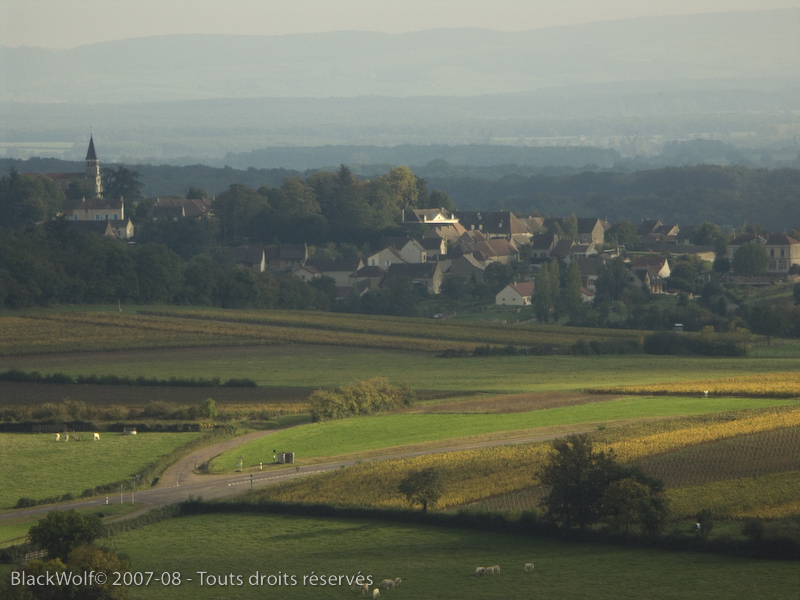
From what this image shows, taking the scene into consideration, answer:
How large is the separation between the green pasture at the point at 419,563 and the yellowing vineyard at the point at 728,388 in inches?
964

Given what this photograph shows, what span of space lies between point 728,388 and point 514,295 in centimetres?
3964

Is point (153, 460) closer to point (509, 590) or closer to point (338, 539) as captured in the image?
point (338, 539)

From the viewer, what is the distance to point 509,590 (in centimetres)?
2483

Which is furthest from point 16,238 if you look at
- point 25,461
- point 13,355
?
point 25,461

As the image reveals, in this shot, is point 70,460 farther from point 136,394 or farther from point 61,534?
point 61,534

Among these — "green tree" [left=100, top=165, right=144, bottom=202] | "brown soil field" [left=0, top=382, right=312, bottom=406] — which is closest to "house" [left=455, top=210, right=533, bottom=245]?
"green tree" [left=100, top=165, right=144, bottom=202]

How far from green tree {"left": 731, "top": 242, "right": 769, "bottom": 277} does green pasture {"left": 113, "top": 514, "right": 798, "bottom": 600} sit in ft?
226

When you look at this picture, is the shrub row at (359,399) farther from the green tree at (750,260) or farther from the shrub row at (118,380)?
the green tree at (750,260)

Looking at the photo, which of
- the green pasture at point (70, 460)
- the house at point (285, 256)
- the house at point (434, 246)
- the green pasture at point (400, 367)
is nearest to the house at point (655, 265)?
the house at point (434, 246)

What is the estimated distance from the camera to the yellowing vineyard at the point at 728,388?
51.7 metres

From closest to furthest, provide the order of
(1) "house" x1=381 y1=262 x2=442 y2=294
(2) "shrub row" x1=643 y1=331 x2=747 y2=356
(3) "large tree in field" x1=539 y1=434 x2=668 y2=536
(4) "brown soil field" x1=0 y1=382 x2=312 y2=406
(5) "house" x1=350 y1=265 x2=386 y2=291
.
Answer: (3) "large tree in field" x1=539 y1=434 x2=668 y2=536
(4) "brown soil field" x1=0 y1=382 x2=312 y2=406
(2) "shrub row" x1=643 y1=331 x2=747 y2=356
(1) "house" x1=381 y1=262 x2=442 y2=294
(5) "house" x1=350 y1=265 x2=386 y2=291

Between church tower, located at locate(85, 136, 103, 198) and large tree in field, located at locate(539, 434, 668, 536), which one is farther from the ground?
church tower, located at locate(85, 136, 103, 198)

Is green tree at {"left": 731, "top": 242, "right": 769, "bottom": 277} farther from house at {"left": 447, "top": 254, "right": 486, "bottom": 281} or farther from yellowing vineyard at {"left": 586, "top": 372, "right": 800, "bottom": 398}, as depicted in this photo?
yellowing vineyard at {"left": 586, "top": 372, "right": 800, "bottom": 398}

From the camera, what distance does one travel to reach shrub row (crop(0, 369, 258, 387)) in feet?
184
